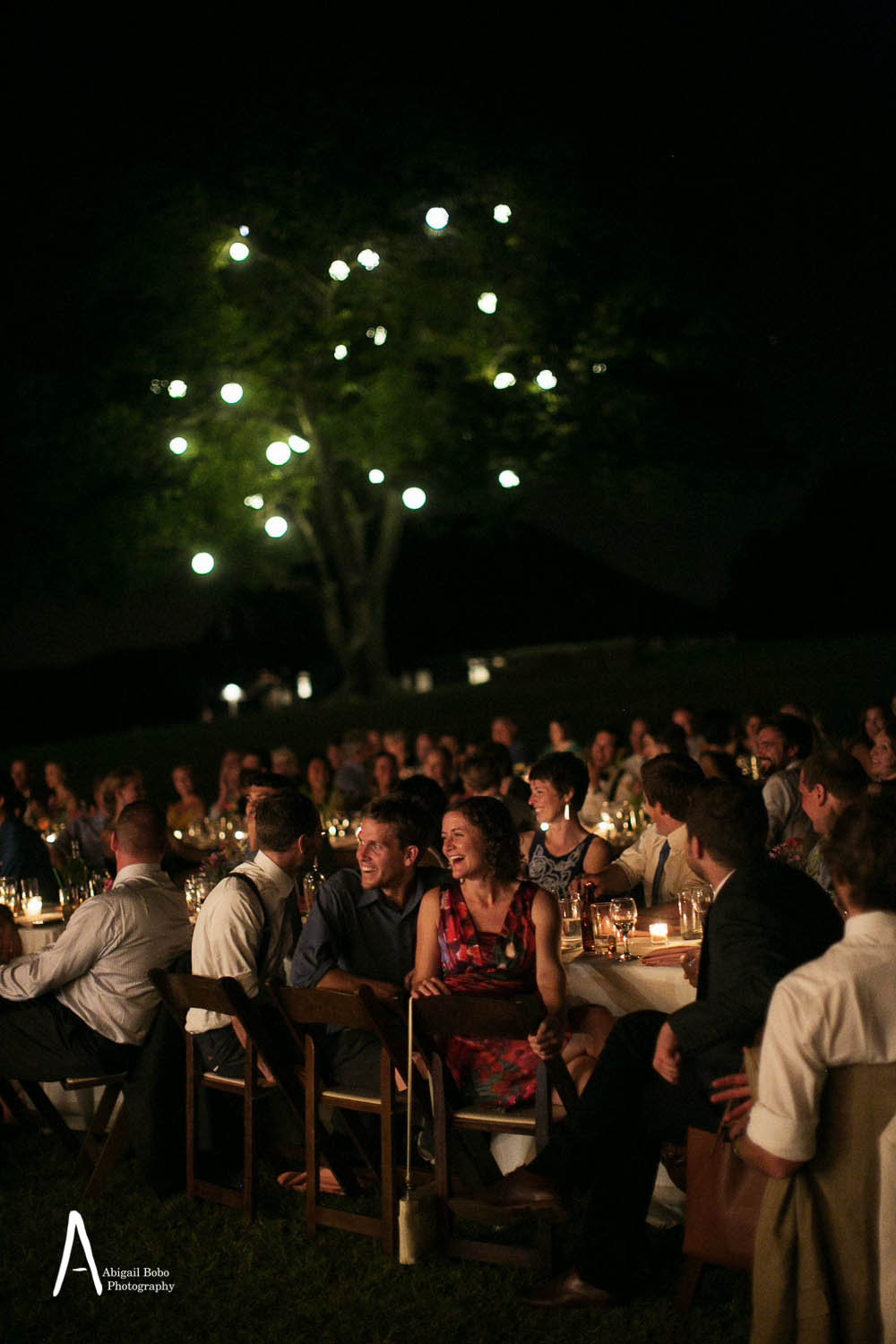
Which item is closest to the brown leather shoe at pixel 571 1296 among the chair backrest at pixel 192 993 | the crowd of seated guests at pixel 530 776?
the chair backrest at pixel 192 993

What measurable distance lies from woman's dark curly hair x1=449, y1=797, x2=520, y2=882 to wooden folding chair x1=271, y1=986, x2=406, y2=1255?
71 cm

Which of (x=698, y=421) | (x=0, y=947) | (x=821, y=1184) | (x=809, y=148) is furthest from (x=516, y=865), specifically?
(x=698, y=421)

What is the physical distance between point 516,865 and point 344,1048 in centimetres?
96

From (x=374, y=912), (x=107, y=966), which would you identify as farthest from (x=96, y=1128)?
(x=374, y=912)

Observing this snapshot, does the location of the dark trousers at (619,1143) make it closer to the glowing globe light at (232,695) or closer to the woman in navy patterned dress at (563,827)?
the woman in navy patterned dress at (563,827)

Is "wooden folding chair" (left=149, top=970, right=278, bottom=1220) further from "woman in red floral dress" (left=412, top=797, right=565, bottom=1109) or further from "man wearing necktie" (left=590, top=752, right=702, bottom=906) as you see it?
"man wearing necktie" (left=590, top=752, right=702, bottom=906)

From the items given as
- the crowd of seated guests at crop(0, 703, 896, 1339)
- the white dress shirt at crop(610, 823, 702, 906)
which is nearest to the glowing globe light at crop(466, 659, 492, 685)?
the crowd of seated guests at crop(0, 703, 896, 1339)

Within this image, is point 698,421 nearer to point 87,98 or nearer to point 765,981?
point 87,98

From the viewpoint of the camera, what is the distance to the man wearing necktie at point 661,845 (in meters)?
6.33

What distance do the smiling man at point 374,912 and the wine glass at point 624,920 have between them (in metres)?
0.71

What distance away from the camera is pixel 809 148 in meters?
20.8

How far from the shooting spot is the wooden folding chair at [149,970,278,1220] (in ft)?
17.1

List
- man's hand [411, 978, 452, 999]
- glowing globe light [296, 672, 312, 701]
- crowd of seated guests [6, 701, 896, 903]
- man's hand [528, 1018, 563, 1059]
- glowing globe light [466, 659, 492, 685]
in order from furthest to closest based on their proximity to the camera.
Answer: glowing globe light [296, 672, 312, 701] → glowing globe light [466, 659, 492, 685] → crowd of seated guests [6, 701, 896, 903] → man's hand [411, 978, 452, 999] → man's hand [528, 1018, 563, 1059]

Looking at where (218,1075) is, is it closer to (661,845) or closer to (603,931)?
(603,931)
